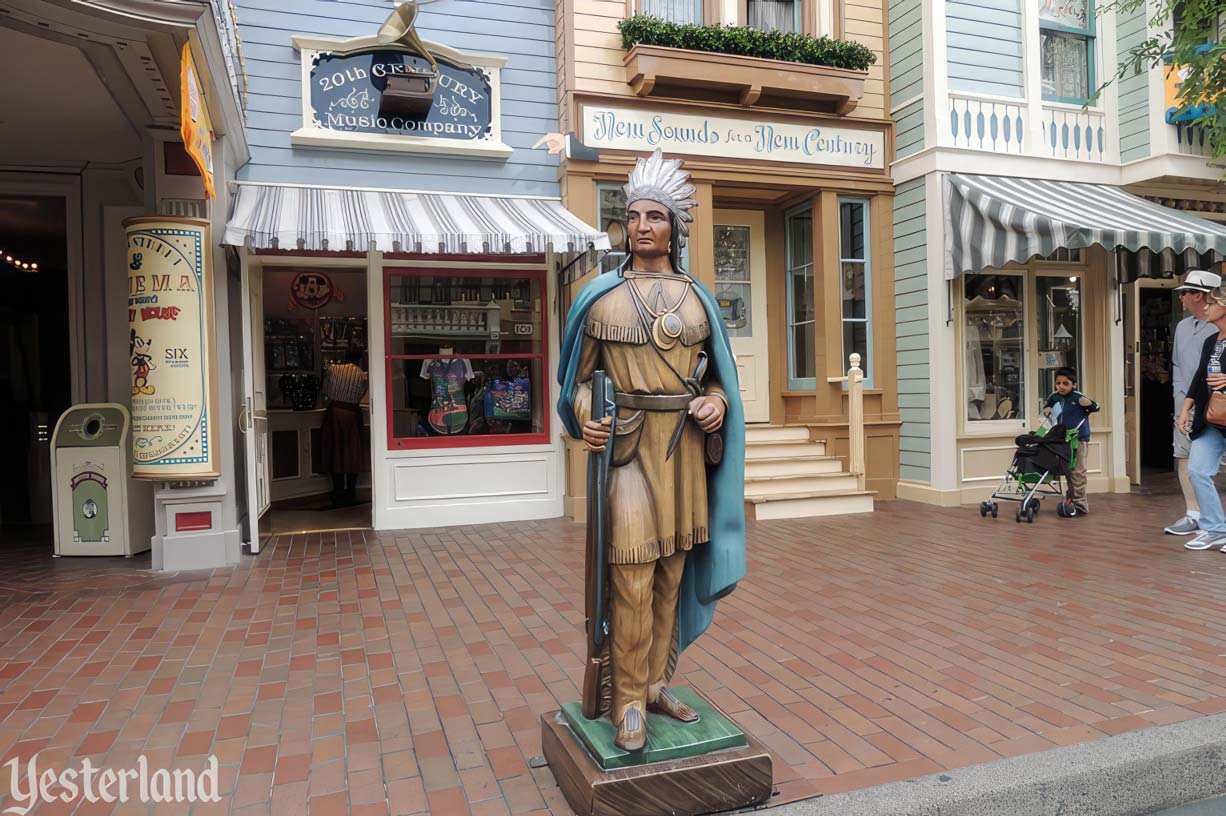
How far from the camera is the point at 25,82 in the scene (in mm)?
5414

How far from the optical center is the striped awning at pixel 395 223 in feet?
19.9

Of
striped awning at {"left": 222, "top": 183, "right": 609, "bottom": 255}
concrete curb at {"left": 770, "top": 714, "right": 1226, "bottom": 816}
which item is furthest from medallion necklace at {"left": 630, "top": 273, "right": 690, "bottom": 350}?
Result: striped awning at {"left": 222, "top": 183, "right": 609, "bottom": 255}

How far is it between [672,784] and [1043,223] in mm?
6898

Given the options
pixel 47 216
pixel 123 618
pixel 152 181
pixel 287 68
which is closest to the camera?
pixel 123 618

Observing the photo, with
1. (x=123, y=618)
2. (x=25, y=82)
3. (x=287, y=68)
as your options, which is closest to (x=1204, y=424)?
(x=123, y=618)

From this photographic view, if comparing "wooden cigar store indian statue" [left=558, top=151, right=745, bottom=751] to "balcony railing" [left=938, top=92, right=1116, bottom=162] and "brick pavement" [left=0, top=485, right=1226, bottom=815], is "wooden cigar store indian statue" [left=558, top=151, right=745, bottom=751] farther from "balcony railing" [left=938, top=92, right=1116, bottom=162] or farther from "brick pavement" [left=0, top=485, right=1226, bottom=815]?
"balcony railing" [left=938, top=92, right=1116, bottom=162]

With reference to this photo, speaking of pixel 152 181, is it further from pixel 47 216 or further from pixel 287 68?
pixel 47 216

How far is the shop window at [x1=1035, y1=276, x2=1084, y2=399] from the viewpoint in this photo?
9.06 meters

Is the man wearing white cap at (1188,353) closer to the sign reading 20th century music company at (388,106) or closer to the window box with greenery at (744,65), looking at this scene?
the window box with greenery at (744,65)

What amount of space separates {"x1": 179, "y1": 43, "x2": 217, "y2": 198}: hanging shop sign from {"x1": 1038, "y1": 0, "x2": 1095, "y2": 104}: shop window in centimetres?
864

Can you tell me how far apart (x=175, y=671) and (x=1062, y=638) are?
4.47 m

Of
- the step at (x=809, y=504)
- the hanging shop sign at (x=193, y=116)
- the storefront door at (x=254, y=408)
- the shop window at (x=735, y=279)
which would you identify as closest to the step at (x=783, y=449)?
the step at (x=809, y=504)

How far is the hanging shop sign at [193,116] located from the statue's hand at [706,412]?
3398 mm

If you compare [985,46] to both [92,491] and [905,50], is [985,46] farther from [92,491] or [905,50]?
[92,491]
